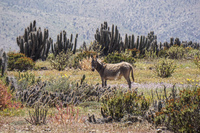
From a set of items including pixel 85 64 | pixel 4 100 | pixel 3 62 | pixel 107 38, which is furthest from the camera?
pixel 107 38

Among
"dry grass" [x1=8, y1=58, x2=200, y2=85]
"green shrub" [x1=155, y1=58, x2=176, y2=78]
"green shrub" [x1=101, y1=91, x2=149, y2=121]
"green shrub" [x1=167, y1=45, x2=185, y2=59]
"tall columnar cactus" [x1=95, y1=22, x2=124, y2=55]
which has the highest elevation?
"tall columnar cactus" [x1=95, y1=22, x2=124, y2=55]

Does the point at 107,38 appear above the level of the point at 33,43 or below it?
above

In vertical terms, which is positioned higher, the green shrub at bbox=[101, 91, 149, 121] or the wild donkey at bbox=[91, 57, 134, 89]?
the wild donkey at bbox=[91, 57, 134, 89]

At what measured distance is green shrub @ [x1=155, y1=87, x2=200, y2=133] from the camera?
4.93 meters

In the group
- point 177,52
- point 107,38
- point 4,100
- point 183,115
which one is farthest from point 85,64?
point 177,52

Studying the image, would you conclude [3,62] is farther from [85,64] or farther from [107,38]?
[107,38]

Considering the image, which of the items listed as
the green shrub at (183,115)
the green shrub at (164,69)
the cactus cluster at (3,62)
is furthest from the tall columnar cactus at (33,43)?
the green shrub at (183,115)

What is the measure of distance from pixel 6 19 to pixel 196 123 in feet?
453

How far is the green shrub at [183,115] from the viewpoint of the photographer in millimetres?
4929

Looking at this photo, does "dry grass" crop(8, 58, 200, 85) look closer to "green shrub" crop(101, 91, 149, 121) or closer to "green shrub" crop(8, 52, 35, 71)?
"green shrub" crop(8, 52, 35, 71)

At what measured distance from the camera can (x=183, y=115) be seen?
16.5 feet

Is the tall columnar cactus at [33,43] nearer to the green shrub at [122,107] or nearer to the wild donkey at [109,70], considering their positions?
the wild donkey at [109,70]

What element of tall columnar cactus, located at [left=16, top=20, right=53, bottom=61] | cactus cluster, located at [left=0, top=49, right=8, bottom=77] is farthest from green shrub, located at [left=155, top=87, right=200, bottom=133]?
tall columnar cactus, located at [left=16, top=20, right=53, bottom=61]

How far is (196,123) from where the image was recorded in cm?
490
